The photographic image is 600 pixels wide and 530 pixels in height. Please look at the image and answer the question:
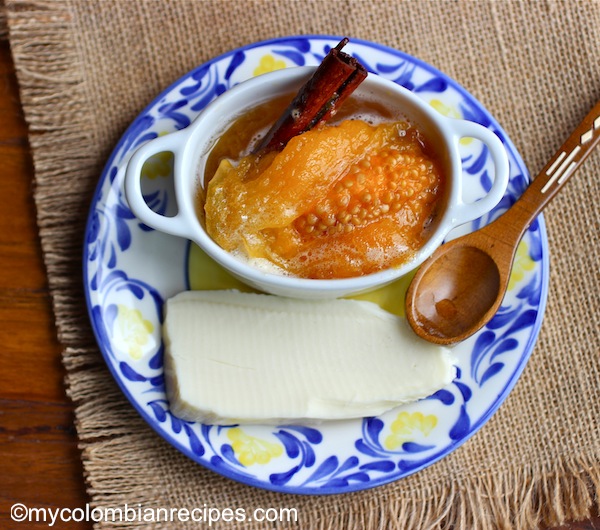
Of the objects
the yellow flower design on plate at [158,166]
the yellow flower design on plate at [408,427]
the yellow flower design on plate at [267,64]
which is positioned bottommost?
the yellow flower design on plate at [408,427]

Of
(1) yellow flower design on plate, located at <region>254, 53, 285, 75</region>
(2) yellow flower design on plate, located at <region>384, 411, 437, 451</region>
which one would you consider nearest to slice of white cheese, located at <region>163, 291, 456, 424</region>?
(2) yellow flower design on plate, located at <region>384, 411, 437, 451</region>

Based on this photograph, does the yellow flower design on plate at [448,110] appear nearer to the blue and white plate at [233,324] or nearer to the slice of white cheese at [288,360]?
the blue and white plate at [233,324]

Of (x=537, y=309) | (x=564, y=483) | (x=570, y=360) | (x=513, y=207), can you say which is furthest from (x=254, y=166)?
(x=564, y=483)

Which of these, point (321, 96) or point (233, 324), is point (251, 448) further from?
point (321, 96)

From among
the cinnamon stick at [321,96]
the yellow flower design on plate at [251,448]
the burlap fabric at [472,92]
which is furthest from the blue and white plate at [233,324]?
the cinnamon stick at [321,96]

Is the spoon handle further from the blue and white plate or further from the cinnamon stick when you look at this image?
the cinnamon stick

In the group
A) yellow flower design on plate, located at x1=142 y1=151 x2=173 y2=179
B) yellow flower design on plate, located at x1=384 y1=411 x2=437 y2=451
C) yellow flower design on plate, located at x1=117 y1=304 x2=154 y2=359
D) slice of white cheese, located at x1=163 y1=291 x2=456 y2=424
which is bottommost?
yellow flower design on plate, located at x1=384 y1=411 x2=437 y2=451
